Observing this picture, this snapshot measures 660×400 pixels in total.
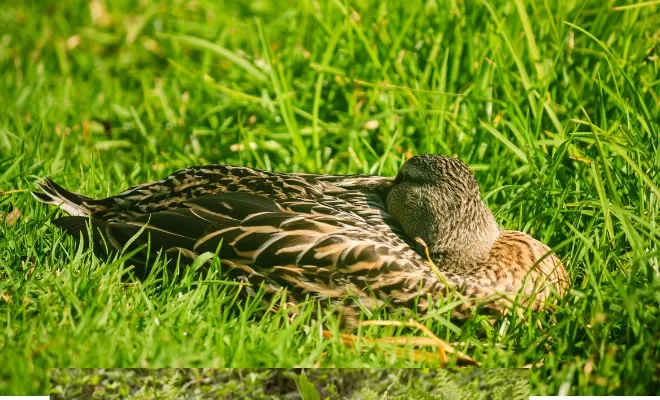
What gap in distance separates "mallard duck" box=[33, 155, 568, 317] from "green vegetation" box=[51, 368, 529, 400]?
23.5 inches

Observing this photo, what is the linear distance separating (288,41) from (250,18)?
3.55ft

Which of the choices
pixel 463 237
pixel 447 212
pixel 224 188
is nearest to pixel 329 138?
pixel 224 188

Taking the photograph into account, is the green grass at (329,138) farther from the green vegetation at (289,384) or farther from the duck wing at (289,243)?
the duck wing at (289,243)

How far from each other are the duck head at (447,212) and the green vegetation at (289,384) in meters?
0.92

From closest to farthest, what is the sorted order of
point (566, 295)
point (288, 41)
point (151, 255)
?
point (566, 295) < point (151, 255) < point (288, 41)

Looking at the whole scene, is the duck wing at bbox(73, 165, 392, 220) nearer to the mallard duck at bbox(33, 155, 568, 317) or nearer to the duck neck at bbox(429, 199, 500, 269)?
the mallard duck at bbox(33, 155, 568, 317)

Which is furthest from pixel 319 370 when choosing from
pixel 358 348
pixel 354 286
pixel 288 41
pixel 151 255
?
pixel 288 41

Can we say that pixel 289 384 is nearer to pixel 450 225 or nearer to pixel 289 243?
pixel 289 243

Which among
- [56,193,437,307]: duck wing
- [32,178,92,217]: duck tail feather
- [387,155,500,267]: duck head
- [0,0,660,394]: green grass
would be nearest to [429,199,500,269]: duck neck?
[387,155,500,267]: duck head

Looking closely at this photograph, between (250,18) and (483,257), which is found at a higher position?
(250,18)

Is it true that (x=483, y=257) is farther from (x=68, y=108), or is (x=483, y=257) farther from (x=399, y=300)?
(x=68, y=108)

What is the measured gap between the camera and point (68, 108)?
23.2 feet

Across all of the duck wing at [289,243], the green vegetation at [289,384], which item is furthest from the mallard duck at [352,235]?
the green vegetation at [289,384]

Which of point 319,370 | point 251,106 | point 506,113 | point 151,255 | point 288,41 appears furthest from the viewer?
point 288,41
